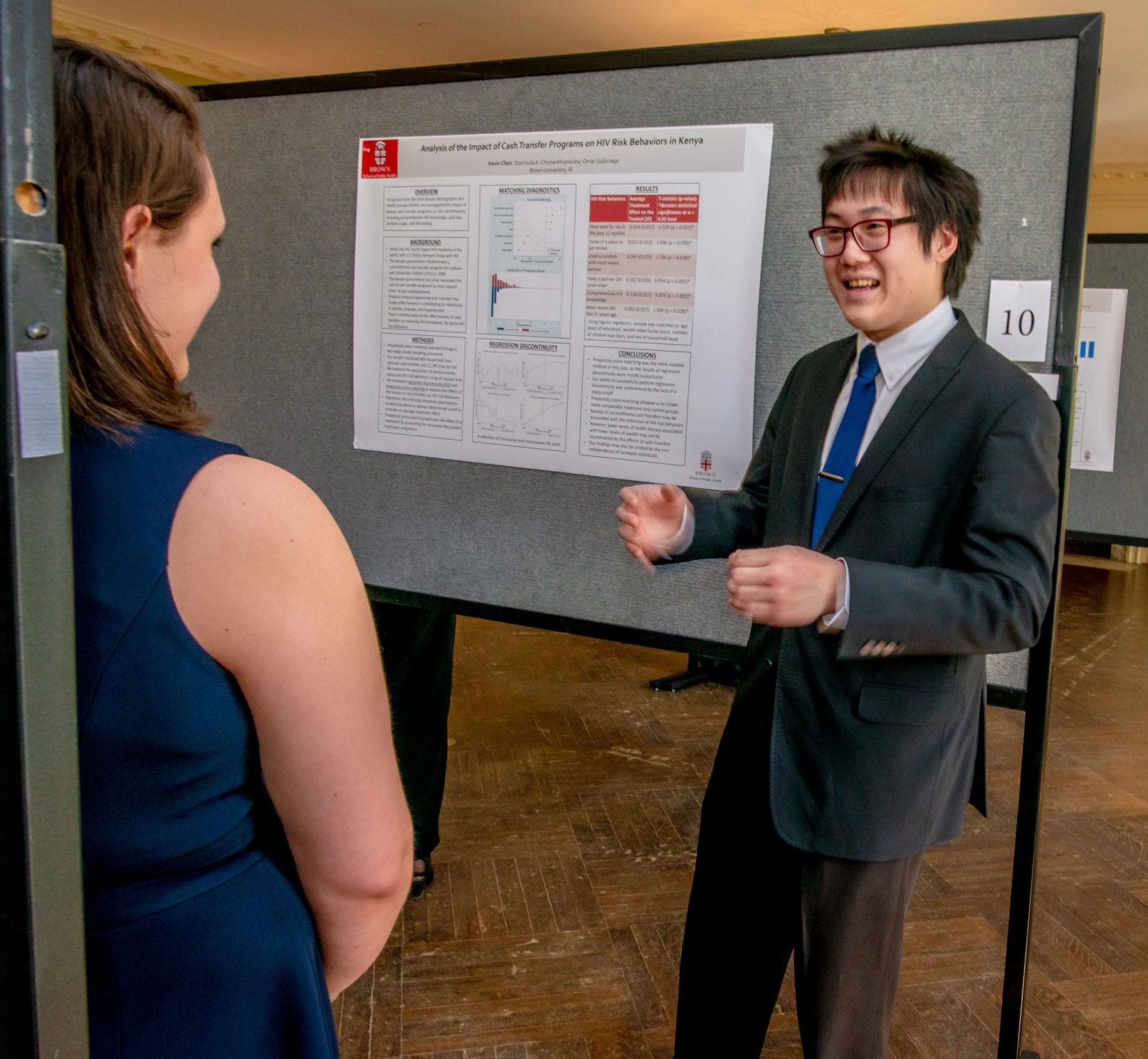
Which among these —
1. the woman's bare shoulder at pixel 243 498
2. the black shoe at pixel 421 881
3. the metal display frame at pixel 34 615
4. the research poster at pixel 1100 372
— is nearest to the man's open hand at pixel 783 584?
the woman's bare shoulder at pixel 243 498

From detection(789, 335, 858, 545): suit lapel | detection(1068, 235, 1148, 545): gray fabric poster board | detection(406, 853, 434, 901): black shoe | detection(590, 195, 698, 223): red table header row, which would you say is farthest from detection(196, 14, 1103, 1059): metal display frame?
detection(1068, 235, 1148, 545): gray fabric poster board

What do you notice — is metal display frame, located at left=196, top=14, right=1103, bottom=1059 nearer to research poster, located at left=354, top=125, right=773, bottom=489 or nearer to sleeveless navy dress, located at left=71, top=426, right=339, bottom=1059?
research poster, located at left=354, top=125, right=773, bottom=489

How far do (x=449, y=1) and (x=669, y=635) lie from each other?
23.2 feet

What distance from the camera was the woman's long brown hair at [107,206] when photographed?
2.39 feet

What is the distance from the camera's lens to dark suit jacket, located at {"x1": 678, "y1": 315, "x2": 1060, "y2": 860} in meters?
1.27

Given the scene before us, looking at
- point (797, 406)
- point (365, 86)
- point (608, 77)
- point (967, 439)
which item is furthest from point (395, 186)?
point (967, 439)

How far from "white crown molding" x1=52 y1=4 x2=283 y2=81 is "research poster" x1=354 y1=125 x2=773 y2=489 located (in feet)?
20.6

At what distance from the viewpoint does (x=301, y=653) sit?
0.75m

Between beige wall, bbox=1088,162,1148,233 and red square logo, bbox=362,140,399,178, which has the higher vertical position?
beige wall, bbox=1088,162,1148,233

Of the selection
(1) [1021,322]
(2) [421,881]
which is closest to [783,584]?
(1) [1021,322]

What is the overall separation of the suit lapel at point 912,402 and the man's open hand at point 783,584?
0.19 m

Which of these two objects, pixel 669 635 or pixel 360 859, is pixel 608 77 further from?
pixel 360 859

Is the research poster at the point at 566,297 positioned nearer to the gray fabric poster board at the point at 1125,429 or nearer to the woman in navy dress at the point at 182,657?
the woman in navy dress at the point at 182,657

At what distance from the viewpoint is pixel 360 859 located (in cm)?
86
